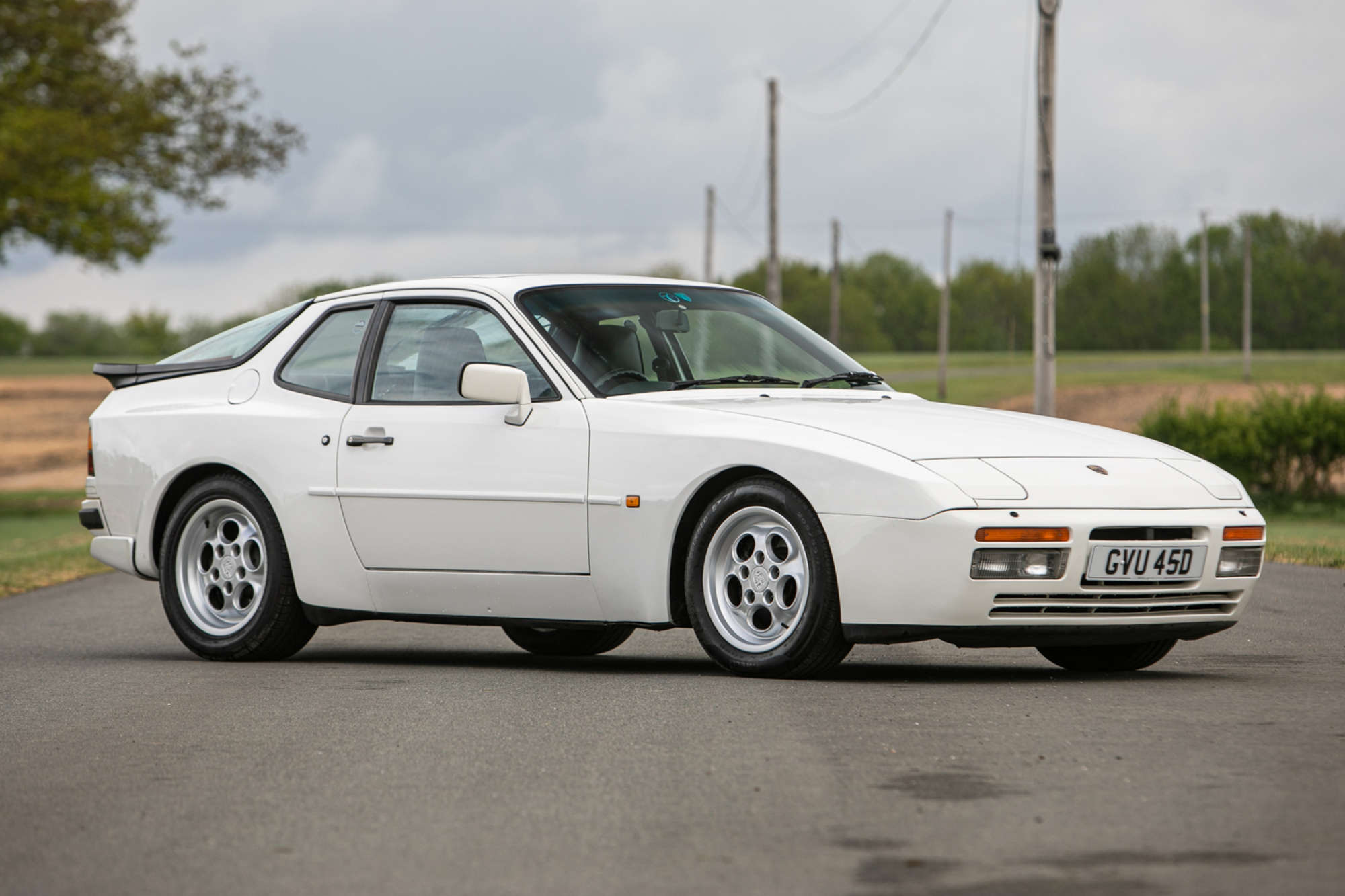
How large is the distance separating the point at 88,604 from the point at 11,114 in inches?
774

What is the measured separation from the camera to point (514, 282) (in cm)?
814

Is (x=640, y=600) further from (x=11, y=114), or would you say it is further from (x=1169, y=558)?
(x=11, y=114)

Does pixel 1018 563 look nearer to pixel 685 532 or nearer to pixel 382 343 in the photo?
pixel 685 532

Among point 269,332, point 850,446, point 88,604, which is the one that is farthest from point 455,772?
point 88,604

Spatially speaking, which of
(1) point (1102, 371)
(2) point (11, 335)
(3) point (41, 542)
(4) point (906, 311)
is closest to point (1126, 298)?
(4) point (906, 311)

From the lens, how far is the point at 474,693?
274 inches

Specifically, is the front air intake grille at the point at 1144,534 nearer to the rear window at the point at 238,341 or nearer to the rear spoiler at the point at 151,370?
the rear window at the point at 238,341

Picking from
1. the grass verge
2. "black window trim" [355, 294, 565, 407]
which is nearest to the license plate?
"black window trim" [355, 294, 565, 407]

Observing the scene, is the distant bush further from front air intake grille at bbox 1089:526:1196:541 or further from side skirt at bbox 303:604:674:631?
front air intake grille at bbox 1089:526:1196:541

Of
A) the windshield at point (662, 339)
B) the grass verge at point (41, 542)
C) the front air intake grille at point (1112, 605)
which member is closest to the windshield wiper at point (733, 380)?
the windshield at point (662, 339)

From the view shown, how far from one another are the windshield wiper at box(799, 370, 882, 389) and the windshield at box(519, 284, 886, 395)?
0.03 meters

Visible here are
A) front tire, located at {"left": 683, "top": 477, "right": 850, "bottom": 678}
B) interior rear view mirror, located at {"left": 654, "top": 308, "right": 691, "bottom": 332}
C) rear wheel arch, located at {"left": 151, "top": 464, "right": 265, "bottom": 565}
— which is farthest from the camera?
A: rear wheel arch, located at {"left": 151, "top": 464, "right": 265, "bottom": 565}

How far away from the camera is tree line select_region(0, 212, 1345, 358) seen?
107 meters

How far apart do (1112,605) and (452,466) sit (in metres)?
2.72
